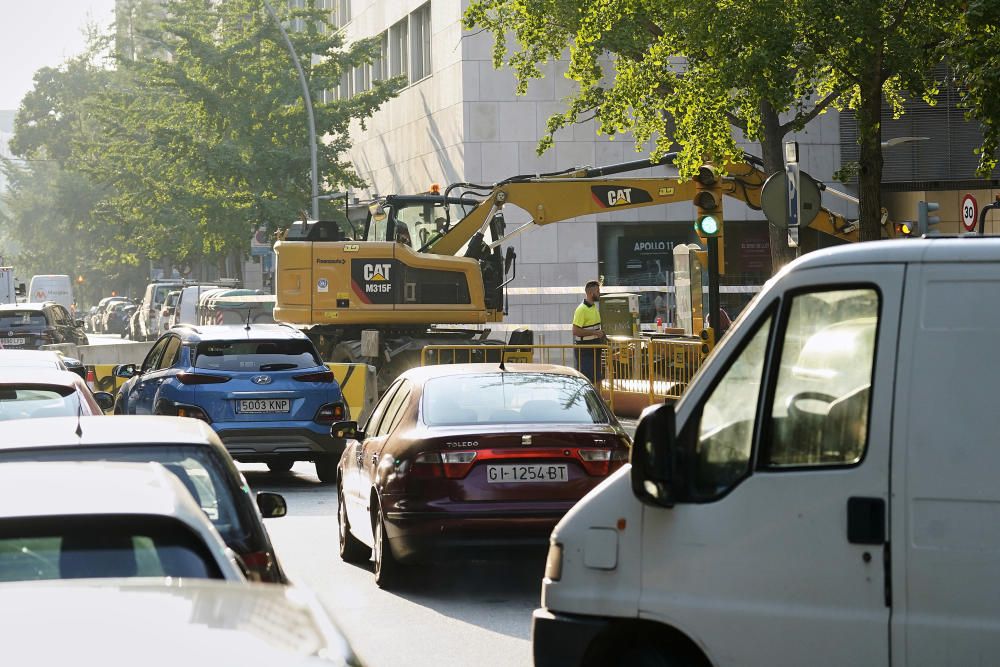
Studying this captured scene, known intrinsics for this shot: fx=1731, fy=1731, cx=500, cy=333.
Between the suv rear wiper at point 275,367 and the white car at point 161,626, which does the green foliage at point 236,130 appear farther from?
the white car at point 161,626

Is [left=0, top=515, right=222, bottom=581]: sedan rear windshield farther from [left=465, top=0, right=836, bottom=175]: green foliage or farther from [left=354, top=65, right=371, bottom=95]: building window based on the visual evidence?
[left=354, top=65, right=371, bottom=95]: building window

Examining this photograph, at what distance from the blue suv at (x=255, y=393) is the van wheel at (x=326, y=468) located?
0.23 metres

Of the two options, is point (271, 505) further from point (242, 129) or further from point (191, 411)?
point (242, 129)

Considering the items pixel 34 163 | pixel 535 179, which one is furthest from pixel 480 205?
pixel 34 163

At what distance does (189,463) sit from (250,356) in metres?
9.92

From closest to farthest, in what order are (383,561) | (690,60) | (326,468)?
(383,561) < (326,468) < (690,60)

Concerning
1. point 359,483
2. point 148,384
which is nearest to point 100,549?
point 359,483

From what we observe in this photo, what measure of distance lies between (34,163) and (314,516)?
9933 cm

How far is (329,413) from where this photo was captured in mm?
16547

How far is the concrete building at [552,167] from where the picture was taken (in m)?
44.3

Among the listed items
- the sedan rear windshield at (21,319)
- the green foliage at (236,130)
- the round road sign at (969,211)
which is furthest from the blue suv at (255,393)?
the green foliage at (236,130)

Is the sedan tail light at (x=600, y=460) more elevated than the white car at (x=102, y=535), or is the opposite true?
the white car at (x=102, y=535)

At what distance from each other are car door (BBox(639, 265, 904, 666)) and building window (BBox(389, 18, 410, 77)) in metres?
46.1

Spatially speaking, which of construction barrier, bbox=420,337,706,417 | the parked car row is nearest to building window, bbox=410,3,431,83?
construction barrier, bbox=420,337,706,417
